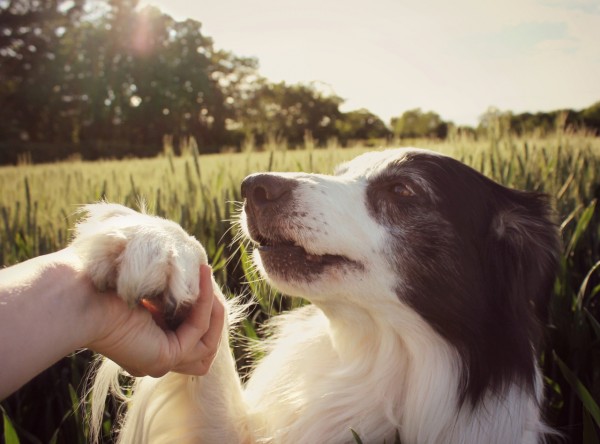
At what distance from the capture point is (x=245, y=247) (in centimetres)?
229

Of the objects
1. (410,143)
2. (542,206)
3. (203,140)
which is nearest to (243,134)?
(203,140)

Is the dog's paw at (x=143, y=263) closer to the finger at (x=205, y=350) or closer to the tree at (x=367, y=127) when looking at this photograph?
the finger at (x=205, y=350)

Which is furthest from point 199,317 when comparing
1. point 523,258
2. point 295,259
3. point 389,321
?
point 523,258

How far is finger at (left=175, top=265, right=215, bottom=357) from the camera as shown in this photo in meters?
1.34

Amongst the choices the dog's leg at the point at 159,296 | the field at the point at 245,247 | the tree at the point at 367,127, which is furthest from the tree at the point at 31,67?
the dog's leg at the point at 159,296

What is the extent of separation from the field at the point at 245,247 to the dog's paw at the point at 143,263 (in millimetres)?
592

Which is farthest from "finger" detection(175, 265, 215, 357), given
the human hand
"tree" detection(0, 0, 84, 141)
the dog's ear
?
"tree" detection(0, 0, 84, 141)

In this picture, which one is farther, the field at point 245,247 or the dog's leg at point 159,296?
the field at point 245,247

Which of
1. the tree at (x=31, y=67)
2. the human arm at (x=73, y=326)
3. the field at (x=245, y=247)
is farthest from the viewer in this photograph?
the tree at (x=31, y=67)

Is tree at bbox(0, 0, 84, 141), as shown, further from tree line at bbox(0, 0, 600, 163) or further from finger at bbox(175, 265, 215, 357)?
finger at bbox(175, 265, 215, 357)

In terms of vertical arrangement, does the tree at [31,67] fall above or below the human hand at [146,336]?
above

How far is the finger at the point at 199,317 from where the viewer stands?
4.39 feet

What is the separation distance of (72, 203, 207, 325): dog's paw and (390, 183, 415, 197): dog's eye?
0.86m

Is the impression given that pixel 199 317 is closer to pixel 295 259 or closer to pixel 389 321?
pixel 295 259
